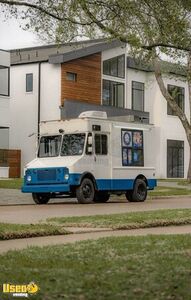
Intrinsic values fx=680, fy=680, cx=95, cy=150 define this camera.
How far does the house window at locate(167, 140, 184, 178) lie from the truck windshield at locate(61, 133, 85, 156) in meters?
29.3

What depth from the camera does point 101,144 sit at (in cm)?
2453

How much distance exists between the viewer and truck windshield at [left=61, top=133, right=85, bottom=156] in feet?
78.7

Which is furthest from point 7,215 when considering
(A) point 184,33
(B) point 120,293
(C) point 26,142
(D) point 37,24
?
(C) point 26,142

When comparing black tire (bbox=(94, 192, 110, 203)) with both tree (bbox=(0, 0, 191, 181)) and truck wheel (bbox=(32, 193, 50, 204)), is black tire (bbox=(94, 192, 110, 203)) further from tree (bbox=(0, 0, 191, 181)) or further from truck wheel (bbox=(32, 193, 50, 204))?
tree (bbox=(0, 0, 191, 181))

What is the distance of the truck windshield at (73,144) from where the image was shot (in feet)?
78.7

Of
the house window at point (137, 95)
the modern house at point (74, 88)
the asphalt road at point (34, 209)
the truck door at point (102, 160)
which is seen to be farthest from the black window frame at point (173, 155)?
the truck door at point (102, 160)

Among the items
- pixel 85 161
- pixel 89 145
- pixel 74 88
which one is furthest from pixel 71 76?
pixel 85 161

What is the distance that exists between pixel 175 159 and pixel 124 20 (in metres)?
40.3

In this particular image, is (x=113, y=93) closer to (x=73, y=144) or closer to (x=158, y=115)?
(x=158, y=115)

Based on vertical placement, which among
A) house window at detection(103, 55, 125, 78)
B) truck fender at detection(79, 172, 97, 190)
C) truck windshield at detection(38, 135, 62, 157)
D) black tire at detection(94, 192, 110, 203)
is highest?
house window at detection(103, 55, 125, 78)

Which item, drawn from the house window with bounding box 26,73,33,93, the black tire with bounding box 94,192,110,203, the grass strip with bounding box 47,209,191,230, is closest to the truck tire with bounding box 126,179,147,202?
the black tire with bounding box 94,192,110,203

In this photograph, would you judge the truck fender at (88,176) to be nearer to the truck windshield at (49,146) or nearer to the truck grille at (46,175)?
the truck grille at (46,175)

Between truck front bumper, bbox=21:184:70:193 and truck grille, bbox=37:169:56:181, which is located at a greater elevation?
truck grille, bbox=37:169:56:181
